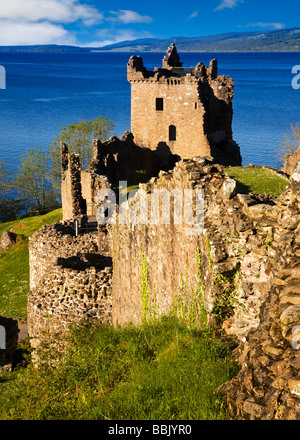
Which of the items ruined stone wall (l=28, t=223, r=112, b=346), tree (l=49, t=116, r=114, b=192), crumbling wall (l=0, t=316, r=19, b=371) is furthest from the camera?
tree (l=49, t=116, r=114, b=192)

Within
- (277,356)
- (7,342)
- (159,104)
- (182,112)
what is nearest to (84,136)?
(159,104)

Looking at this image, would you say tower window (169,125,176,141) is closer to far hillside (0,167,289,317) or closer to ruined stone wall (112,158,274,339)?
far hillside (0,167,289,317)

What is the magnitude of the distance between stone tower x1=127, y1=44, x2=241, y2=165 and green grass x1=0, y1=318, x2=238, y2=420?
41.7 meters

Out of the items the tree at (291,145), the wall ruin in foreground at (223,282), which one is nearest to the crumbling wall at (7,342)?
the wall ruin in foreground at (223,282)

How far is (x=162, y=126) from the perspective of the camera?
182ft

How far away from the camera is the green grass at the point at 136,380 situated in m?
7.98

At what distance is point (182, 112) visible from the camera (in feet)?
176

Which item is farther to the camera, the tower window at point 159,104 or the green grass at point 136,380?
the tower window at point 159,104

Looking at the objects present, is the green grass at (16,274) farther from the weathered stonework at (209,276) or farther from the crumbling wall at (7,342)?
the crumbling wall at (7,342)

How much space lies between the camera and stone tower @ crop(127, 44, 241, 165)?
52875mm

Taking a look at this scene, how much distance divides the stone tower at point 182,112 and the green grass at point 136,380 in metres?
41.7

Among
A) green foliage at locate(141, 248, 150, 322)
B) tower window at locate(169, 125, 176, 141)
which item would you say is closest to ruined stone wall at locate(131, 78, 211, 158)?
tower window at locate(169, 125, 176, 141)

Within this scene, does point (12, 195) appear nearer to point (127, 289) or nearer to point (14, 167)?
point (14, 167)

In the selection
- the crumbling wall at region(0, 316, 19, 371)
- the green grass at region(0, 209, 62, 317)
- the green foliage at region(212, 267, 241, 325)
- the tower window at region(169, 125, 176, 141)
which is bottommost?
the green grass at region(0, 209, 62, 317)
